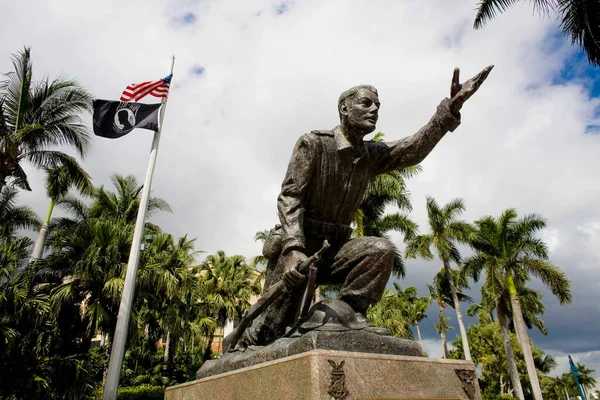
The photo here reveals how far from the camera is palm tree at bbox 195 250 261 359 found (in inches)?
1077

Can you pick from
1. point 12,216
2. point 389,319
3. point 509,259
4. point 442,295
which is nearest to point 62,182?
point 12,216

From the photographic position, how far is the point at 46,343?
11719 mm

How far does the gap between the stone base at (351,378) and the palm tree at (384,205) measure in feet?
60.9

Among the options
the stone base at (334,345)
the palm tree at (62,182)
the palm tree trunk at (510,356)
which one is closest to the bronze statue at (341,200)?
the stone base at (334,345)

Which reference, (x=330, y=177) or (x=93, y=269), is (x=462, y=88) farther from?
(x=93, y=269)

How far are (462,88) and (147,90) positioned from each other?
12.3 m

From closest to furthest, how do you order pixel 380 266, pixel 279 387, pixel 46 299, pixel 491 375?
pixel 279 387 < pixel 380 266 < pixel 46 299 < pixel 491 375

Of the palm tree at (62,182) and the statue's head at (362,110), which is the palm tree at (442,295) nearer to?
the palm tree at (62,182)

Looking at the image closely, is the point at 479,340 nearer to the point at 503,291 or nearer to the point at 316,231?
the point at 503,291

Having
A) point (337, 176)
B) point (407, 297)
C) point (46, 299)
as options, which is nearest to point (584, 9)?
point (337, 176)

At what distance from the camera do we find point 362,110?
3.35 m

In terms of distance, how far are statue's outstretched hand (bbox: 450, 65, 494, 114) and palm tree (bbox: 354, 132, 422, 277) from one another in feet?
59.3

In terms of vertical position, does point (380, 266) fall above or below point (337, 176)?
below

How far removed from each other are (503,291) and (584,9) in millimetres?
16524
